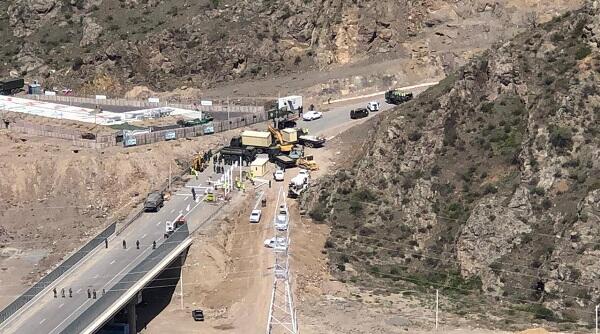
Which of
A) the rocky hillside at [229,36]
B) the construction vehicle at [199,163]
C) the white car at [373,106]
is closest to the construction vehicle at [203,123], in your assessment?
the construction vehicle at [199,163]

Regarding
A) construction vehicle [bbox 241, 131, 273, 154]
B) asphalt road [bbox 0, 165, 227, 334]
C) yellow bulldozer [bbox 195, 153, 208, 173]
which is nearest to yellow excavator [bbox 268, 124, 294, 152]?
construction vehicle [bbox 241, 131, 273, 154]

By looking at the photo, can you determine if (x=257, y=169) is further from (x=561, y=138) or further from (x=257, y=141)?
(x=561, y=138)

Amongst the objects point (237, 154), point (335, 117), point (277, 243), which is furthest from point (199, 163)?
point (335, 117)

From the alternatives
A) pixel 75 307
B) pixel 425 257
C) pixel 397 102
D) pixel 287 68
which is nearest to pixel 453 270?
pixel 425 257

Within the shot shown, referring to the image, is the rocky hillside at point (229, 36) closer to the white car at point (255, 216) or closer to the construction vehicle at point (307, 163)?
the construction vehicle at point (307, 163)

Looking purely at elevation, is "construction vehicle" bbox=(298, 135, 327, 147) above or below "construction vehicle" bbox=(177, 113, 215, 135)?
below

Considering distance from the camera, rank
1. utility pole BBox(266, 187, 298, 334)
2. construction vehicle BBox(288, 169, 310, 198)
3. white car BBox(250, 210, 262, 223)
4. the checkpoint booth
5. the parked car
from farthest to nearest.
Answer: the checkpoint booth < construction vehicle BBox(288, 169, 310, 198) < white car BBox(250, 210, 262, 223) < the parked car < utility pole BBox(266, 187, 298, 334)

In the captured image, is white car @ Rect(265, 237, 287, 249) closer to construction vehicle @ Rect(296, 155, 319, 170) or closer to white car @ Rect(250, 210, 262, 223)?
white car @ Rect(250, 210, 262, 223)
